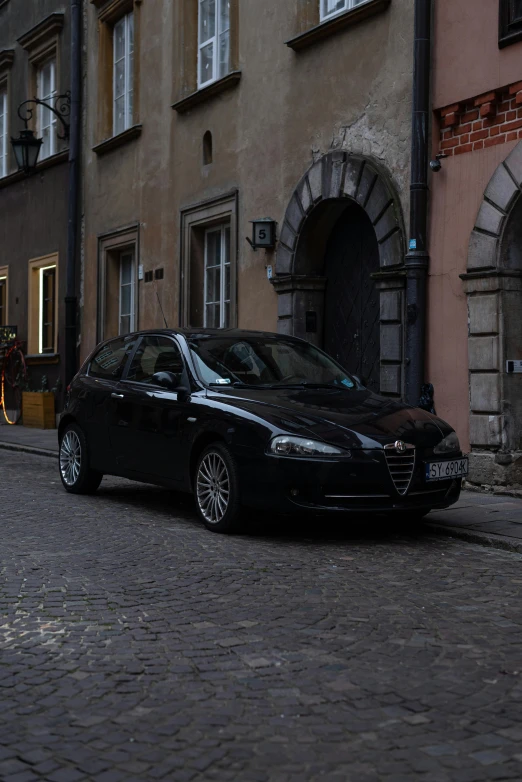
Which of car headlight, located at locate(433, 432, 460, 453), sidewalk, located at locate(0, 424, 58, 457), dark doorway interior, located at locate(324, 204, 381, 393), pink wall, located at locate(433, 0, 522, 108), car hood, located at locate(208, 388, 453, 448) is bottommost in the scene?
sidewalk, located at locate(0, 424, 58, 457)

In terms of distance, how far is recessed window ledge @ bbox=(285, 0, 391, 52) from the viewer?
12742 mm

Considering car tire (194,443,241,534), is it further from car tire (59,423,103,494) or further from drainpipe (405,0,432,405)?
drainpipe (405,0,432,405)

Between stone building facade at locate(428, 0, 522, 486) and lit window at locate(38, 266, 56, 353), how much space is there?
1232 cm

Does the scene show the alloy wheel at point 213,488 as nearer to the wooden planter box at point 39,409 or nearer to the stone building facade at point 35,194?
the wooden planter box at point 39,409

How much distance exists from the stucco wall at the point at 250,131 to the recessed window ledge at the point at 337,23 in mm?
87

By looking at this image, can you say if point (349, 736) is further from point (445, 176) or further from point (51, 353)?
point (51, 353)

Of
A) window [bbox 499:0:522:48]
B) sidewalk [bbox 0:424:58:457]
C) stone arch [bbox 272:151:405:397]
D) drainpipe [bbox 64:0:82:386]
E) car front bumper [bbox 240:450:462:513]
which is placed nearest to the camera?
car front bumper [bbox 240:450:462:513]

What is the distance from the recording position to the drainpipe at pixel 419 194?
11.9 metres

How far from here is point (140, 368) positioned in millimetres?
10125

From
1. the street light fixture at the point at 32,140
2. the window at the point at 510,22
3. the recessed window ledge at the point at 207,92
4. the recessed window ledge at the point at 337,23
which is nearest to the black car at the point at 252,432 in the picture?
the window at the point at 510,22

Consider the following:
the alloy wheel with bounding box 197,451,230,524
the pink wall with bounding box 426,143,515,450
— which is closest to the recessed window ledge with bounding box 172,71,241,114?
the pink wall with bounding box 426,143,515,450

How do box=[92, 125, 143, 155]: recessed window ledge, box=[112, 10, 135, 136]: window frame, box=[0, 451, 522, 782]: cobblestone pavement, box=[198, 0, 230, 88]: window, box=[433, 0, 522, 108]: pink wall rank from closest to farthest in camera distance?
box=[0, 451, 522, 782]: cobblestone pavement → box=[433, 0, 522, 108]: pink wall → box=[198, 0, 230, 88]: window → box=[92, 125, 143, 155]: recessed window ledge → box=[112, 10, 135, 136]: window frame

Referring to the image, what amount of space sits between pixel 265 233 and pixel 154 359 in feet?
17.9

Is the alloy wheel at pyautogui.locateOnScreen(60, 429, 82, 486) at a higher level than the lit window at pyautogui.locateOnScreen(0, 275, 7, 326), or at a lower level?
lower
